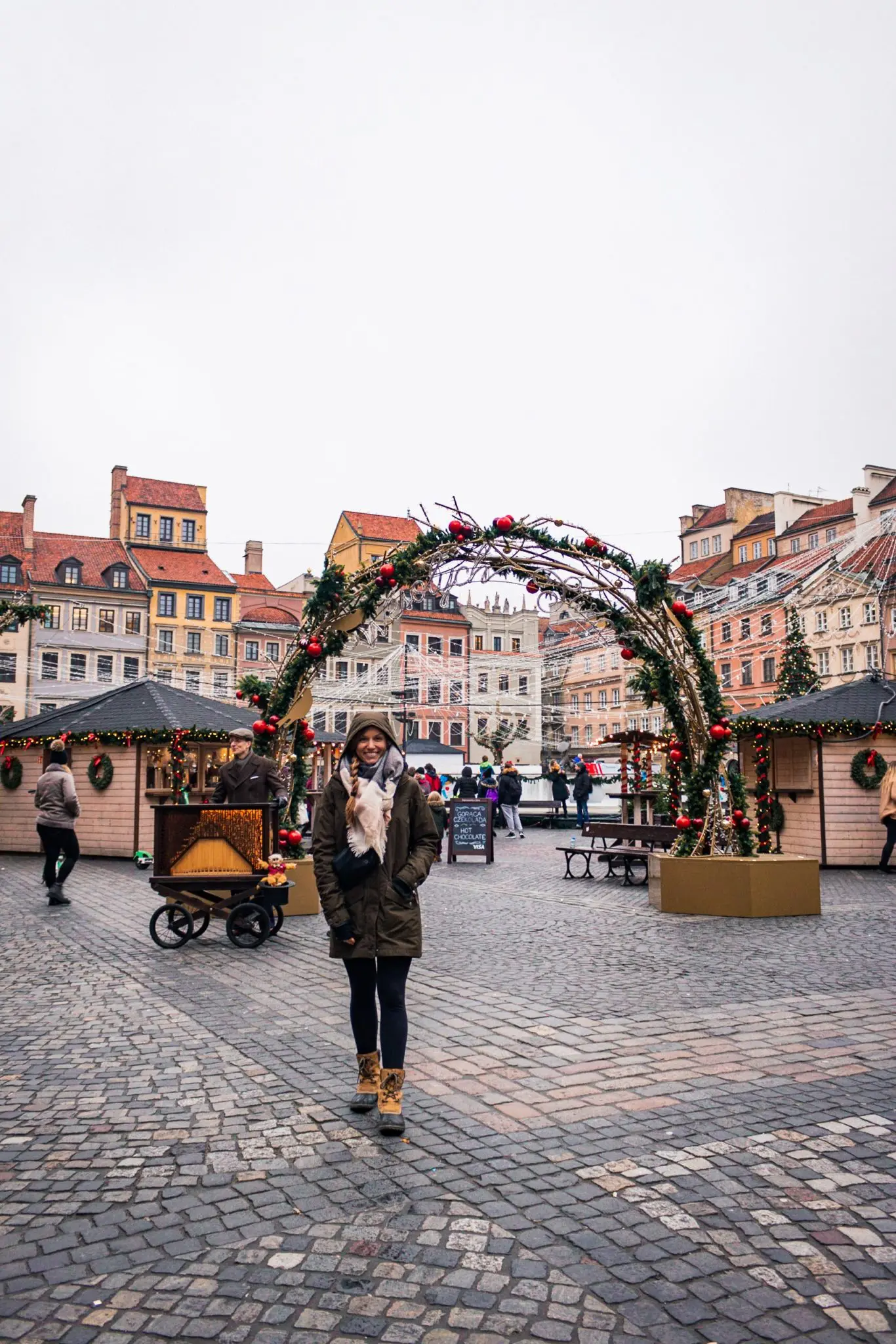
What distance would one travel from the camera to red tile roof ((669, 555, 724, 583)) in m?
65.5

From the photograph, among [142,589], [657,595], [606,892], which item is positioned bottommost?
[606,892]

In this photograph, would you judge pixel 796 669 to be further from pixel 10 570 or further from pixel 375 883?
pixel 375 883

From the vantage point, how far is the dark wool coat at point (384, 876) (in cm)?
480

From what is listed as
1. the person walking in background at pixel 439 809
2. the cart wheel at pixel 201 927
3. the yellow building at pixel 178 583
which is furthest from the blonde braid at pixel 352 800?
the yellow building at pixel 178 583

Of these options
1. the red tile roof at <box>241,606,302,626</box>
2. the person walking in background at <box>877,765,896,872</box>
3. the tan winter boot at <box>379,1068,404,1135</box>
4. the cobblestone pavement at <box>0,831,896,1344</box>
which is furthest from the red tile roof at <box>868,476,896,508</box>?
the tan winter boot at <box>379,1068,404,1135</box>

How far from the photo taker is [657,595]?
1227cm

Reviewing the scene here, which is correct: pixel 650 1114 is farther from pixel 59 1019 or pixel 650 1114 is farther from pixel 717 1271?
pixel 59 1019

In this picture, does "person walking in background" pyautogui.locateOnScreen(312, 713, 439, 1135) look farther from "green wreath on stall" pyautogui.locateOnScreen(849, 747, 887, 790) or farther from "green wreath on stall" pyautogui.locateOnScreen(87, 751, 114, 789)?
"green wreath on stall" pyautogui.locateOnScreen(87, 751, 114, 789)

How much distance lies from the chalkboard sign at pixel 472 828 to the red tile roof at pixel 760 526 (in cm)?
4796

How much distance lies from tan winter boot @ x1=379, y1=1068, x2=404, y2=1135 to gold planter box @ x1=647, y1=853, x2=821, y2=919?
7751 millimetres

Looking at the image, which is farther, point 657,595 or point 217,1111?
point 657,595

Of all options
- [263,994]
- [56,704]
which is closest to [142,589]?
[56,704]

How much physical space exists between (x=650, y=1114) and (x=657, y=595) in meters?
8.09

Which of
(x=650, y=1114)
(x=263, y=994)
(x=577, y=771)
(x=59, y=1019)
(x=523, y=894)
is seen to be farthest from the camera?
(x=577, y=771)
